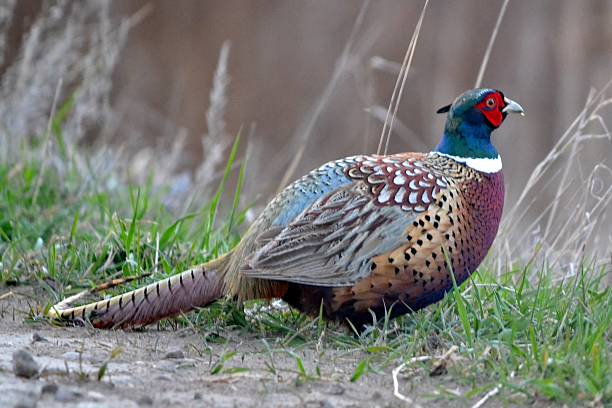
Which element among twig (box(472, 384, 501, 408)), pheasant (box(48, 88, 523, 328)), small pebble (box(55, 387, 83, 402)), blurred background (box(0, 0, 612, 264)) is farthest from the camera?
blurred background (box(0, 0, 612, 264))

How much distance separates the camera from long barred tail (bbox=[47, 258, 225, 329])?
3582 mm

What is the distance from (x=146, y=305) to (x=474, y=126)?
Result: 1.41 m

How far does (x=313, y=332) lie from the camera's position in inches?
140

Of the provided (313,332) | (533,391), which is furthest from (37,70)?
(533,391)

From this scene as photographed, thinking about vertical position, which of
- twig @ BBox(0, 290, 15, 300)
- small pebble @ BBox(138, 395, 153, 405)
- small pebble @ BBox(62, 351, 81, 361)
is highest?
small pebble @ BBox(138, 395, 153, 405)

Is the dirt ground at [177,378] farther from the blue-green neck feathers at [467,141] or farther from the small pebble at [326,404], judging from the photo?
the blue-green neck feathers at [467,141]

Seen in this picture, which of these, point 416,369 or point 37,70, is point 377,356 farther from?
point 37,70

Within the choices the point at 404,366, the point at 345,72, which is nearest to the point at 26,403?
the point at 404,366

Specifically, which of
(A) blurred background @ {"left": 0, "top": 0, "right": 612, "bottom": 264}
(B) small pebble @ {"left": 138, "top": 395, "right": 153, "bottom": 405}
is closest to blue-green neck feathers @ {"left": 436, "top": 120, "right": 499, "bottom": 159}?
(B) small pebble @ {"left": 138, "top": 395, "right": 153, "bottom": 405}

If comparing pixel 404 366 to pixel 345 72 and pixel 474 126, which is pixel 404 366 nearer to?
pixel 474 126

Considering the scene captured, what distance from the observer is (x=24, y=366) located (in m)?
2.77

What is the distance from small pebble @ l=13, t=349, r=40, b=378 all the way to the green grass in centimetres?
53

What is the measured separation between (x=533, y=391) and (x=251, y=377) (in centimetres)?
80

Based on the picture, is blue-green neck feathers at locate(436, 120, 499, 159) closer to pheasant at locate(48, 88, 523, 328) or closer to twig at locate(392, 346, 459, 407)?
pheasant at locate(48, 88, 523, 328)
